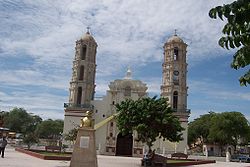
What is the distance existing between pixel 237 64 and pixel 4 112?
261 ft

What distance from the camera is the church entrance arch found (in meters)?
41.0

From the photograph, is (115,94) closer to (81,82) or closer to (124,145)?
(81,82)

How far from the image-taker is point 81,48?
44.2 meters

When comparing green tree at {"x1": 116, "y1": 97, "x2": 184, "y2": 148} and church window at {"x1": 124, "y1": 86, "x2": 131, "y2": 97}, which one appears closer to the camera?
green tree at {"x1": 116, "y1": 97, "x2": 184, "y2": 148}

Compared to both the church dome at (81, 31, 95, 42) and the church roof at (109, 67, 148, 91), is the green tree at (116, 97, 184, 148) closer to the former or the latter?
the church roof at (109, 67, 148, 91)

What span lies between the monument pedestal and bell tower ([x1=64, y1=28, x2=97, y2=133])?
27.5 m

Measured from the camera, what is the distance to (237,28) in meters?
4.97

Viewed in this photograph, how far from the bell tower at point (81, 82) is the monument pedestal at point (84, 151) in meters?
27.5

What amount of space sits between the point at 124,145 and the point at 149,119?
20134 mm

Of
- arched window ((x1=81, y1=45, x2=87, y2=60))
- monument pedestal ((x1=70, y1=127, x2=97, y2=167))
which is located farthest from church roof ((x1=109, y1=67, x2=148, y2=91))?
monument pedestal ((x1=70, y1=127, x2=97, y2=167))

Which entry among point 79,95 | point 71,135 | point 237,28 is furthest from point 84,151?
point 79,95

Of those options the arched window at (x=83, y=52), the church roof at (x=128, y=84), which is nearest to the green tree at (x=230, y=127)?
the church roof at (x=128, y=84)

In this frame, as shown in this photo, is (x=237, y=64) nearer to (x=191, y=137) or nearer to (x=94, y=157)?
(x=94, y=157)

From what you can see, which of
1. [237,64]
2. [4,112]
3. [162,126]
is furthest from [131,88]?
[4,112]
